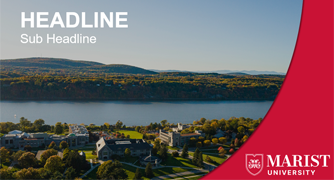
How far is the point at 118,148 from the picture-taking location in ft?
19.3

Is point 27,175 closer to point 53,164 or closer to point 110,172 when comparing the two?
point 53,164

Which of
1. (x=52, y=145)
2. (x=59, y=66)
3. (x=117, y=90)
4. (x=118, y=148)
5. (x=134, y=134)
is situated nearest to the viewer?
(x=118, y=148)

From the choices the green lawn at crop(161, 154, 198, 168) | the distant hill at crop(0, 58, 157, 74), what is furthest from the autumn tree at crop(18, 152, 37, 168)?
the distant hill at crop(0, 58, 157, 74)

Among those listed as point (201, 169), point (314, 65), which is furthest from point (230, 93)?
point (314, 65)

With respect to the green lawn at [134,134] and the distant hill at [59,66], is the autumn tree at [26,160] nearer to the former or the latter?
the green lawn at [134,134]

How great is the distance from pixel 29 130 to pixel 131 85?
572 inches

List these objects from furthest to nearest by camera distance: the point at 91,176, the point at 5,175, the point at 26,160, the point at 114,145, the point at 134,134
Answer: the point at 134,134 < the point at 114,145 < the point at 26,160 < the point at 91,176 < the point at 5,175

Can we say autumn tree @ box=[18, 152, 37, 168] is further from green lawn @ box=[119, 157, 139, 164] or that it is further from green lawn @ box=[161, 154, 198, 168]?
green lawn @ box=[161, 154, 198, 168]

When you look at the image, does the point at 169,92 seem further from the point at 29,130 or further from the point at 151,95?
the point at 29,130

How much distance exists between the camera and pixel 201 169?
5.33m

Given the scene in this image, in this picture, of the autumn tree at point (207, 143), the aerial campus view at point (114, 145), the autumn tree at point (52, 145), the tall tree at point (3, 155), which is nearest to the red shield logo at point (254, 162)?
the aerial campus view at point (114, 145)

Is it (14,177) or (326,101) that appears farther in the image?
(14,177)

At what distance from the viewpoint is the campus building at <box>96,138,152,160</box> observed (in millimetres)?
5707

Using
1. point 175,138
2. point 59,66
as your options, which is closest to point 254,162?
point 175,138
